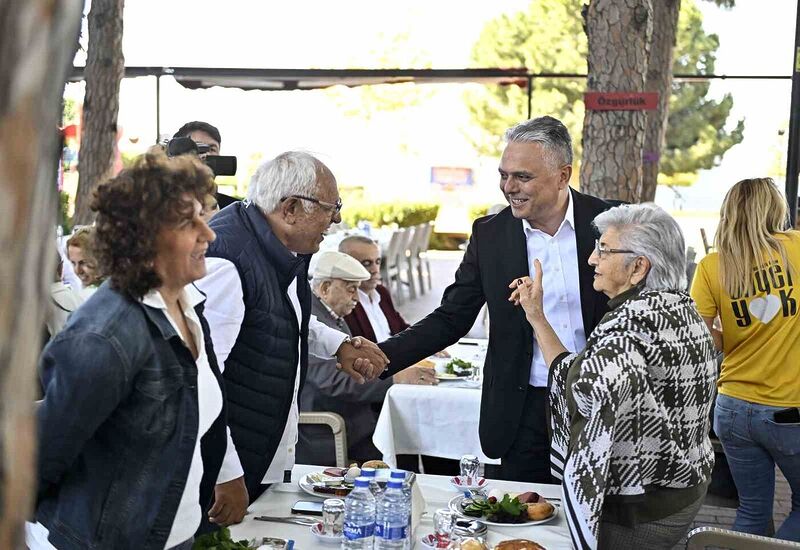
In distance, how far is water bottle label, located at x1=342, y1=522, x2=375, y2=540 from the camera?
2342mm

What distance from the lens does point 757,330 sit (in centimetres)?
413

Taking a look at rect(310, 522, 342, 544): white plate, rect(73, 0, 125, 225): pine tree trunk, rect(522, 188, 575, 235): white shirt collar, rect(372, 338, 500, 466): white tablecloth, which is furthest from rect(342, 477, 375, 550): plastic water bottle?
rect(73, 0, 125, 225): pine tree trunk

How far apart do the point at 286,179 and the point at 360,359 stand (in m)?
0.90

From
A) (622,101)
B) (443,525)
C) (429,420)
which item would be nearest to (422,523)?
(443,525)

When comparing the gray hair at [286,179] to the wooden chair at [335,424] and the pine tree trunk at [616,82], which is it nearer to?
the wooden chair at [335,424]

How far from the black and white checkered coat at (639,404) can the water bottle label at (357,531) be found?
0.57m

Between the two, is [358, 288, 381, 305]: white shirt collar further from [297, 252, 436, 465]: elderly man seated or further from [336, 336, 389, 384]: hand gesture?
[336, 336, 389, 384]: hand gesture

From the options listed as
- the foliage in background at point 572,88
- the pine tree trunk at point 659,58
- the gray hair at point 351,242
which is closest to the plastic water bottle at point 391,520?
the gray hair at point 351,242

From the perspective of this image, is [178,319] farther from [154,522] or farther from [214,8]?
[214,8]

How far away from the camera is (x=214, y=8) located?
92.6 feet

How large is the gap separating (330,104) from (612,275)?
93.5 ft

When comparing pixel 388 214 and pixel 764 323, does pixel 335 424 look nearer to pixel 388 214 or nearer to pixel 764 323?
pixel 764 323

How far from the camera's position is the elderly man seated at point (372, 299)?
5473mm

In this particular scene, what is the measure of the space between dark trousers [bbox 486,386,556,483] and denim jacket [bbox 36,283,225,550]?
1693 mm
